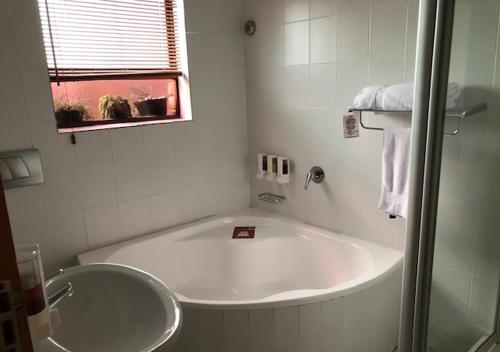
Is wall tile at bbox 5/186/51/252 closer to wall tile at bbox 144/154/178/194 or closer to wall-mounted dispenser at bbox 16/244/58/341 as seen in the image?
wall tile at bbox 144/154/178/194

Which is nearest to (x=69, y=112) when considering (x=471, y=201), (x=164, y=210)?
(x=164, y=210)

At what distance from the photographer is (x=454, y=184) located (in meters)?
1.20

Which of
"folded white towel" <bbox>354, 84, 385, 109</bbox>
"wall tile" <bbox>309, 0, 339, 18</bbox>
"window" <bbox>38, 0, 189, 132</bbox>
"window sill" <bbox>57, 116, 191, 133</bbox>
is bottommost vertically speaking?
"window sill" <bbox>57, 116, 191, 133</bbox>

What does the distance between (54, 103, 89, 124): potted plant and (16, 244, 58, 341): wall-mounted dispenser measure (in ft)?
5.22

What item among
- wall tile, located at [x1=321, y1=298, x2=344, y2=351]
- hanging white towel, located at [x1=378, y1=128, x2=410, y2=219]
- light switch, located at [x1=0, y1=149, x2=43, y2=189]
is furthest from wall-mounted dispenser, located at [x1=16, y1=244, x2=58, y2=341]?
hanging white towel, located at [x1=378, y1=128, x2=410, y2=219]

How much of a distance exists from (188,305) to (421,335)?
34.5 inches

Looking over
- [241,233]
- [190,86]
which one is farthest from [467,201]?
[190,86]

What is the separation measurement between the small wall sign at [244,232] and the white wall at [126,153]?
0.20 meters

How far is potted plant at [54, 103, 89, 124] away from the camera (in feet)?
6.53

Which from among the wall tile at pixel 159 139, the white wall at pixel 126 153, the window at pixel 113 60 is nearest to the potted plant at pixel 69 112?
the window at pixel 113 60

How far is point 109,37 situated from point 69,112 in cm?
45

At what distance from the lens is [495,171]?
4.44ft

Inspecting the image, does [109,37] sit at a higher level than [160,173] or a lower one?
higher

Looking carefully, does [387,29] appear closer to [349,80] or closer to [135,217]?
[349,80]
